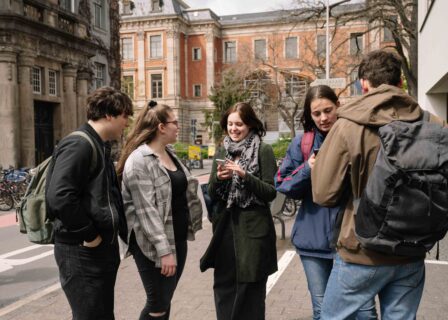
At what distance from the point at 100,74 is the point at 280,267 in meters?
25.1

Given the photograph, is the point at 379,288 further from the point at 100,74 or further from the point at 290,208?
the point at 100,74

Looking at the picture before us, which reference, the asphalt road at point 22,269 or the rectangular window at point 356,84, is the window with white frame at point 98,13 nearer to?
the rectangular window at point 356,84

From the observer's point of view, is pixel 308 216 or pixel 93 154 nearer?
pixel 93 154

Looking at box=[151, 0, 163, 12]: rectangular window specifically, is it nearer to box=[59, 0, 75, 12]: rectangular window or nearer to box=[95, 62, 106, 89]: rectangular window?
box=[95, 62, 106, 89]: rectangular window

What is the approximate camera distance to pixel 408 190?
83.4 inches

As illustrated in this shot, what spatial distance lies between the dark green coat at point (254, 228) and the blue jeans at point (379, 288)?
3.61ft

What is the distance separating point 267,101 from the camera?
1721 inches

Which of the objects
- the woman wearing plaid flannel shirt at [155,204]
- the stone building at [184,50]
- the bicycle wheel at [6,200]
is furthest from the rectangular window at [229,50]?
the woman wearing plaid flannel shirt at [155,204]

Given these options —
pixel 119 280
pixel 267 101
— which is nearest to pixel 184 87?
pixel 267 101

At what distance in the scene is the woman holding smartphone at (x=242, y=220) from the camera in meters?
3.57

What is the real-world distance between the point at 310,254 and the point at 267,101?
41.1 metres

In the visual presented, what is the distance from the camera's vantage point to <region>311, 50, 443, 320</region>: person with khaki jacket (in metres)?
2.29

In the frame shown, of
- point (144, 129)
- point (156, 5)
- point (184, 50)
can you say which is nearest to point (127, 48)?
point (156, 5)

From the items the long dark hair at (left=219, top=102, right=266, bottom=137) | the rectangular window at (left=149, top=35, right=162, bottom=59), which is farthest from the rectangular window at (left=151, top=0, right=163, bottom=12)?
the long dark hair at (left=219, top=102, right=266, bottom=137)
